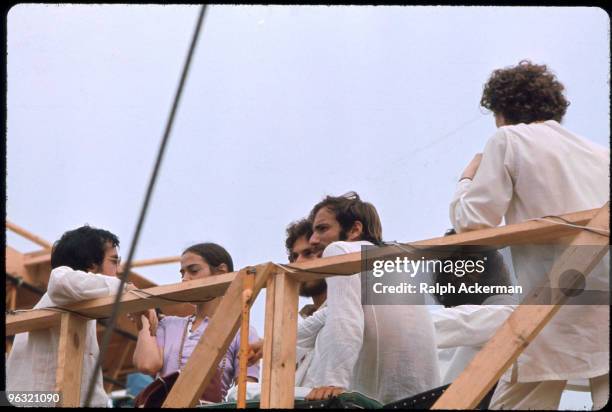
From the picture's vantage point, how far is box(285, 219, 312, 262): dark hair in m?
5.68

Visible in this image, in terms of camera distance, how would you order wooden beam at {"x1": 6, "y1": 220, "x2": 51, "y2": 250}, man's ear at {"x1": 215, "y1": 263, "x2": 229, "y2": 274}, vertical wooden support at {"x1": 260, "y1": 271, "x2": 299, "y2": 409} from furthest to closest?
1. wooden beam at {"x1": 6, "y1": 220, "x2": 51, "y2": 250}
2. man's ear at {"x1": 215, "y1": 263, "x2": 229, "y2": 274}
3. vertical wooden support at {"x1": 260, "y1": 271, "x2": 299, "y2": 409}

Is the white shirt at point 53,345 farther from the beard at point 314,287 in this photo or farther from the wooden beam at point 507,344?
the wooden beam at point 507,344

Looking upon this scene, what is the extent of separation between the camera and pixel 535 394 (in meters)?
4.38

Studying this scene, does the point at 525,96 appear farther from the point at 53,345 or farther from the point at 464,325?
the point at 53,345

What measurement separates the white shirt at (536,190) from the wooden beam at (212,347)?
0.73 meters

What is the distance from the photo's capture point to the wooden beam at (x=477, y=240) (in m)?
4.36

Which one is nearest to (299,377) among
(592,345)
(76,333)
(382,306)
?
(382,306)

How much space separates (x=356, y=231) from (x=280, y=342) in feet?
2.69

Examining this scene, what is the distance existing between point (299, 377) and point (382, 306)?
0.45 metres

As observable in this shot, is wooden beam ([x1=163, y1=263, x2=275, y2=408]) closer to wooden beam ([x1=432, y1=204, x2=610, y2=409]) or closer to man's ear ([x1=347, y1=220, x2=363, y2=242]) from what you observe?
man's ear ([x1=347, y1=220, x2=363, y2=242])

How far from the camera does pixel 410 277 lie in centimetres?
471

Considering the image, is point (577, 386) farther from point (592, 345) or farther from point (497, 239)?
point (497, 239)

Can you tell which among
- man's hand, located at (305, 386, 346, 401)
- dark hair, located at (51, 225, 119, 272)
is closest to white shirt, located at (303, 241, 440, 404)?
man's hand, located at (305, 386, 346, 401)

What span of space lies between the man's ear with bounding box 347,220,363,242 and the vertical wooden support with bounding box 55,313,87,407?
1.05 metres
